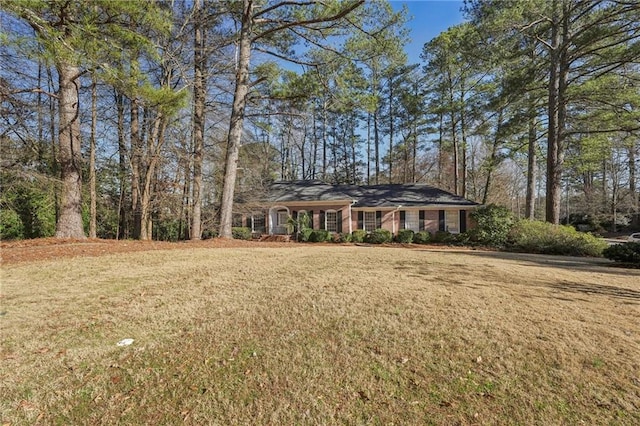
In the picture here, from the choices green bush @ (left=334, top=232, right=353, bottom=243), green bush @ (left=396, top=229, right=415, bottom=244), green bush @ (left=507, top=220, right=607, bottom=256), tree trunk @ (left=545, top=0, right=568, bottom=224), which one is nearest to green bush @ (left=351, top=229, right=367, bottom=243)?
green bush @ (left=334, top=232, right=353, bottom=243)

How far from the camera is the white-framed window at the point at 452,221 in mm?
17984

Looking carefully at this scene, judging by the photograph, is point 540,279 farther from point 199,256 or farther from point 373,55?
point 373,55

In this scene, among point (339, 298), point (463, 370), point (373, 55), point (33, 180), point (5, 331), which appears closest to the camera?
point (463, 370)

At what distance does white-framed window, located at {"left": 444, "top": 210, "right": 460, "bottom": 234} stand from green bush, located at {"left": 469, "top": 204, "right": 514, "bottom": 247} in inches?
140

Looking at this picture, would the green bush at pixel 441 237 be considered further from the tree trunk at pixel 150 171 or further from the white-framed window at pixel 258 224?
the tree trunk at pixel 150 171

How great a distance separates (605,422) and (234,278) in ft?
15.8

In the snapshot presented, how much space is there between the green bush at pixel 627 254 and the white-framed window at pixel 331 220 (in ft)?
43.4

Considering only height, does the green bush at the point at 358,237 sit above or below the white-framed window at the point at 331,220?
below

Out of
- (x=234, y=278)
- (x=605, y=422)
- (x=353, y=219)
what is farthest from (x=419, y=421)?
(x=353, y=219)

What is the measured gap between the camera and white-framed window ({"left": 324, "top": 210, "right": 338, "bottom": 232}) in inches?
762

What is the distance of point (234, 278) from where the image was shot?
5.34m

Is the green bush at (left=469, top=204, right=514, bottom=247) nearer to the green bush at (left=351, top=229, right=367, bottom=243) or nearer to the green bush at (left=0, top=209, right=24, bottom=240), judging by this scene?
the green bush at (left=351, top=229, right=367, bottom=243)

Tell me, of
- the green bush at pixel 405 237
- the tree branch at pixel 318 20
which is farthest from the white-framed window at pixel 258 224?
the tree branch at pixel 318 20

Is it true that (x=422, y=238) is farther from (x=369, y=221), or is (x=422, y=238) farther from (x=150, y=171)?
(x=150, y=171)
